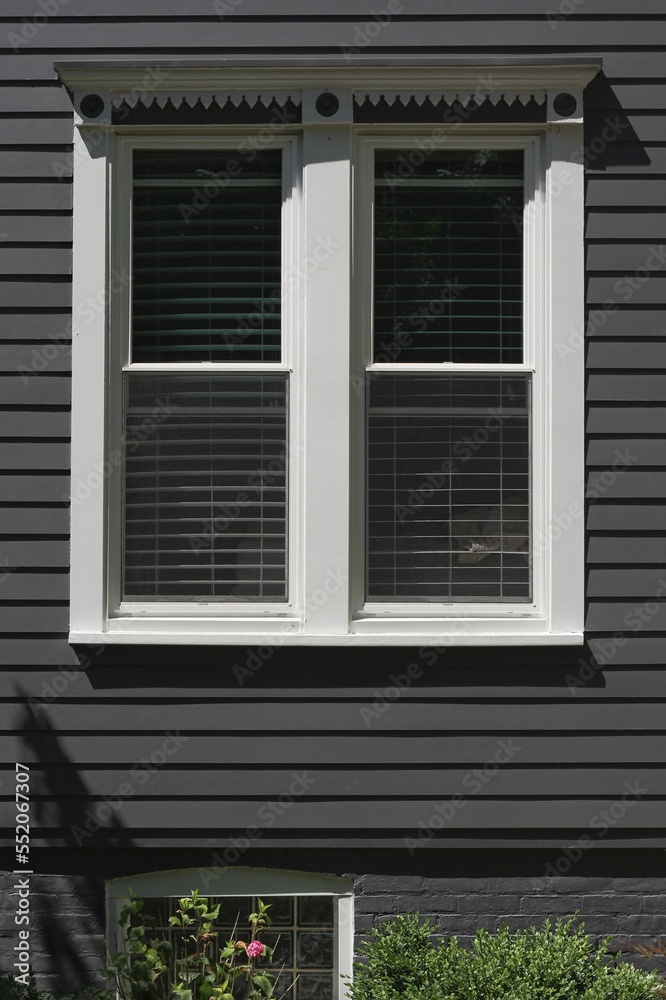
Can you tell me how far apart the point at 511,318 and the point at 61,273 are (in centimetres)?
201

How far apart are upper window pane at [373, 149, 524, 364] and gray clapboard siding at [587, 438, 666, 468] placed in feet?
1.78

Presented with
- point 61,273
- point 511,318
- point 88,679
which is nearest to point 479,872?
point 88,679

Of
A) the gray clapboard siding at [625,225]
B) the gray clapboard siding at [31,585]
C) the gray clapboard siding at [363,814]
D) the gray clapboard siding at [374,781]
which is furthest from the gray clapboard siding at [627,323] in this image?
the gray clapboard siding at [31,585]

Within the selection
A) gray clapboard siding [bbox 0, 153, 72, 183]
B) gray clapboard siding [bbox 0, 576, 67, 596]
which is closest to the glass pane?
gray clapboard siding [bbox 0, 576, 67, 596]

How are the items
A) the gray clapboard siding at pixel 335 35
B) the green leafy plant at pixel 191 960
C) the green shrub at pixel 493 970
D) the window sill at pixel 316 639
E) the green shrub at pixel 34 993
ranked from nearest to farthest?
the green shrub at pixel 493 970 → the green shrub at pixel 34 993 → the green leafy plant at pixel 191 960 → the window sill at pixel 316 639 → the gray clapboard siding at pixel 335 35

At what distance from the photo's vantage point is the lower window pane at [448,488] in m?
4.20

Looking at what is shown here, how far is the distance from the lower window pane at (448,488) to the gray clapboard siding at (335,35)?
147 centimetres

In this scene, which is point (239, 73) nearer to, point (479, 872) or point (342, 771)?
point (342, 771)

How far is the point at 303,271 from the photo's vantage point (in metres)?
4.18

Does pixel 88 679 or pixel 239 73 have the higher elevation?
pixel 239 73

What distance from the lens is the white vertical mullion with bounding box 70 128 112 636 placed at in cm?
411

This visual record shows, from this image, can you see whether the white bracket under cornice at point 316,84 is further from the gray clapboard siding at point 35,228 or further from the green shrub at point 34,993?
→ the green shrub at point 34,993

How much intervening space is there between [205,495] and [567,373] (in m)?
1.68

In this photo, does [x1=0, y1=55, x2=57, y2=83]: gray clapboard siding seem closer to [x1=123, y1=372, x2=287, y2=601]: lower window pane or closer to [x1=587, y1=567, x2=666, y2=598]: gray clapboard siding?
[x1=123, y1=372, x2=287, y2=601]: lower window pane
